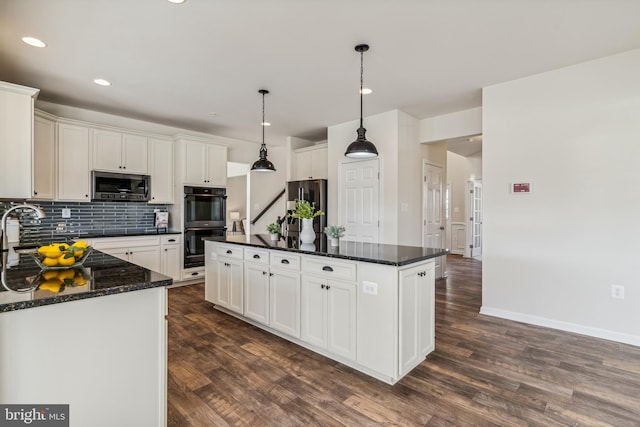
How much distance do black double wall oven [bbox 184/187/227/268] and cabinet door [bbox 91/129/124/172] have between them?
3.31 ft

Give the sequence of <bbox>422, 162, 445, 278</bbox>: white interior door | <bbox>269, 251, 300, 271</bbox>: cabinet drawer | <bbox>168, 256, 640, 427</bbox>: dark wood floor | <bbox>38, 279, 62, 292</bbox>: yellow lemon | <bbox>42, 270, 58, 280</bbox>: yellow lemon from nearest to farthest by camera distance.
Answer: <bbox>38, 279, 62, 292</bbox>: yellow lemon, <bbox>42, 270, 58, 280</bbox>: yellow lemon, <bbox>168, 256, 640, 427</bbox>: dark wood floor, <bbox>269, 251, 300, 271</bbox>: cabinet drawer, <bbox>422, 162, 445, 278</bbox>: white interior door

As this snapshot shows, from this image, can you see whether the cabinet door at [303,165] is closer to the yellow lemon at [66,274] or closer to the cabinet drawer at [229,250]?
the cabinet drawer at [229,250]

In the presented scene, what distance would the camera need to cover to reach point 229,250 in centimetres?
352

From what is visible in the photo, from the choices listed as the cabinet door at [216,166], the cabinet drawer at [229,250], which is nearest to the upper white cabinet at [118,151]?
the cabinet door at [216,166]

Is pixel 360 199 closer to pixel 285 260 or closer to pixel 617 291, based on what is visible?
pixel 285 260

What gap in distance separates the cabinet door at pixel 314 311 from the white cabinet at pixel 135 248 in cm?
278

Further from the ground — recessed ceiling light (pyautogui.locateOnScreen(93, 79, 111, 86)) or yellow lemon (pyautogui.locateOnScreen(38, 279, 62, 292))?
recessed ceiling light (pyautogui.locateOnScreen(93, 79, 111, 86))

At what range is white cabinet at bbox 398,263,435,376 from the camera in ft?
7.24

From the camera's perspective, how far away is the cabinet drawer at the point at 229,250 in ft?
11.1

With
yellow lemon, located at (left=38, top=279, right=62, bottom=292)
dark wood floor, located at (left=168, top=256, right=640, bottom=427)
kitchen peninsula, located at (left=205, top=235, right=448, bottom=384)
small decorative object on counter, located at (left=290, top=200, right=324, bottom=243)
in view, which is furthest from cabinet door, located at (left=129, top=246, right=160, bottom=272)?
yellow lemon, located at (left=38, top=279, right=62, bottom=292)

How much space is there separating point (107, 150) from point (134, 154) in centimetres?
34

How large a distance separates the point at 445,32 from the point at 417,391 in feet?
9.01

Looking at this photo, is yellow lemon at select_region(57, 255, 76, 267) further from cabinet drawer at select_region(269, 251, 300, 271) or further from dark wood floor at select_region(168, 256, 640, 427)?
cabinet drawer at select_region(269, 251, 300, 271)

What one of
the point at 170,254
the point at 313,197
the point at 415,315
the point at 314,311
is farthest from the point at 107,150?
the point at 415,315
